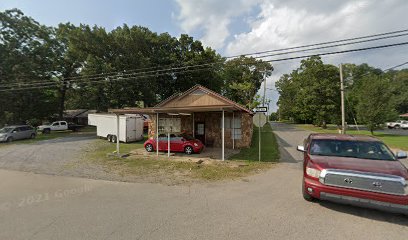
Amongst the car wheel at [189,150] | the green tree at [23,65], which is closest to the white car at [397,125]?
the car wheel at [189,150]

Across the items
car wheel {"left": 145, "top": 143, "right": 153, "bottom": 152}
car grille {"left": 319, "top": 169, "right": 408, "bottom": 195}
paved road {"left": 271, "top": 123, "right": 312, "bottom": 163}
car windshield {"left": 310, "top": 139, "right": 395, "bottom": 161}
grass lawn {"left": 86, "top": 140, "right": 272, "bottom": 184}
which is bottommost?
grass lawn {"left": 86, "top": 140, "right": 272, "bottom": 184}

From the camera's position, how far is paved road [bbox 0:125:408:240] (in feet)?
13.4

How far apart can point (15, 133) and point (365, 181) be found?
29.6 m

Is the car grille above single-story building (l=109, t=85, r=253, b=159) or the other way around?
the other way around

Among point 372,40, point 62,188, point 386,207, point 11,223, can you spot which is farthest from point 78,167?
point 372,40

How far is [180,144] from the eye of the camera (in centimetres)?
1420

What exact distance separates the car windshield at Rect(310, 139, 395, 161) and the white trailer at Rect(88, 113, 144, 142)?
17.8m

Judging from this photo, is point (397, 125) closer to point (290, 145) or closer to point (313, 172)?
point (290, 145)

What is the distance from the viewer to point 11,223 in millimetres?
4586

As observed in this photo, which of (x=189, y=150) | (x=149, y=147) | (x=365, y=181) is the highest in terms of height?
(x=365, y=181)

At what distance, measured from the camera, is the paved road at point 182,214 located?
4.08 m

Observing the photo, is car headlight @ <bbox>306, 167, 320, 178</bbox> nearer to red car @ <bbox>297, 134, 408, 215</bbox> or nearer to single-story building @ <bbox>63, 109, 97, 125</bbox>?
red car @ <bbox>297, 134, 408, 215</bbox>

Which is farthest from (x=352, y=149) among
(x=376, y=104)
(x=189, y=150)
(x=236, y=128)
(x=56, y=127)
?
(x=56, y=127)

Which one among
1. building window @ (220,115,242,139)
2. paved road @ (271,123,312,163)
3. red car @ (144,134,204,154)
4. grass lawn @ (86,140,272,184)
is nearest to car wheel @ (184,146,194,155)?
red car @ (144,134,204,154)
